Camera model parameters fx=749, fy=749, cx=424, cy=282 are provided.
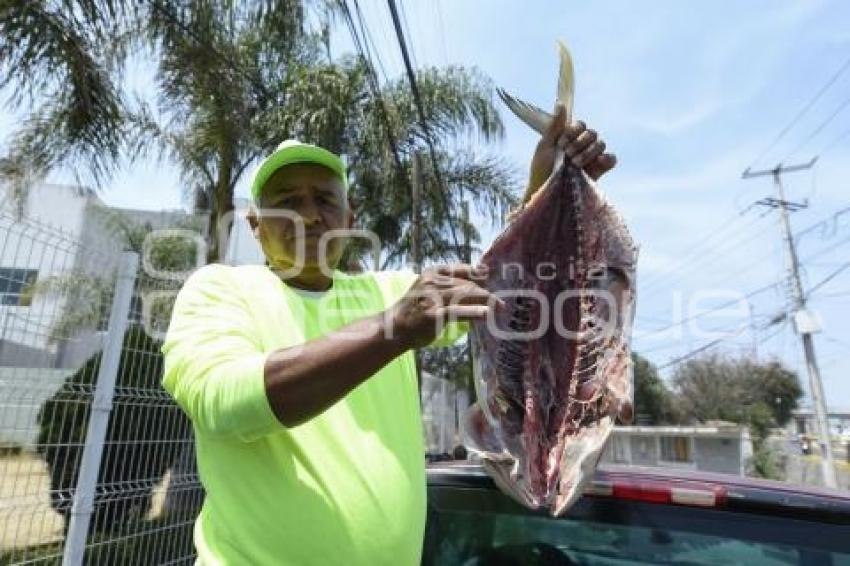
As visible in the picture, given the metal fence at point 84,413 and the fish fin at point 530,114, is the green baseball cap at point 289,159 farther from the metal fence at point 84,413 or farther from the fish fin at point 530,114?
the metal fence at point 84,413

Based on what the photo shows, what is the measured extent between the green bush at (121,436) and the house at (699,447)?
28.7 m

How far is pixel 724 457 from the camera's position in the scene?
35250 mm

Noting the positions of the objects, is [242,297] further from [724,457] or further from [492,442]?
[724,457]

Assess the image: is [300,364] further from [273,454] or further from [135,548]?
[135,548]

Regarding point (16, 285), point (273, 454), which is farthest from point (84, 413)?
point (273, 454)

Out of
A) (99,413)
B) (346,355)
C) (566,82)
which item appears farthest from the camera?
(99,413)

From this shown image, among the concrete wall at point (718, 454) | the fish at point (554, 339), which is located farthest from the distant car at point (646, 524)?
the concrete wall at point (718, 454)

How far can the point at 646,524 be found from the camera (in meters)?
2.22

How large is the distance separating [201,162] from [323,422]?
1023 cm

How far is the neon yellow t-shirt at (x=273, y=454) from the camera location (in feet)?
4.89

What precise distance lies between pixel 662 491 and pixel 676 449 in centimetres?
3980

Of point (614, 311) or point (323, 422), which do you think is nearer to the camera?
point (323, 422)

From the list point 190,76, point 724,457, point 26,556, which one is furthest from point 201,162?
point 724,457

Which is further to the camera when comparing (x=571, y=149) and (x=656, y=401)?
(x=656, y=401)
